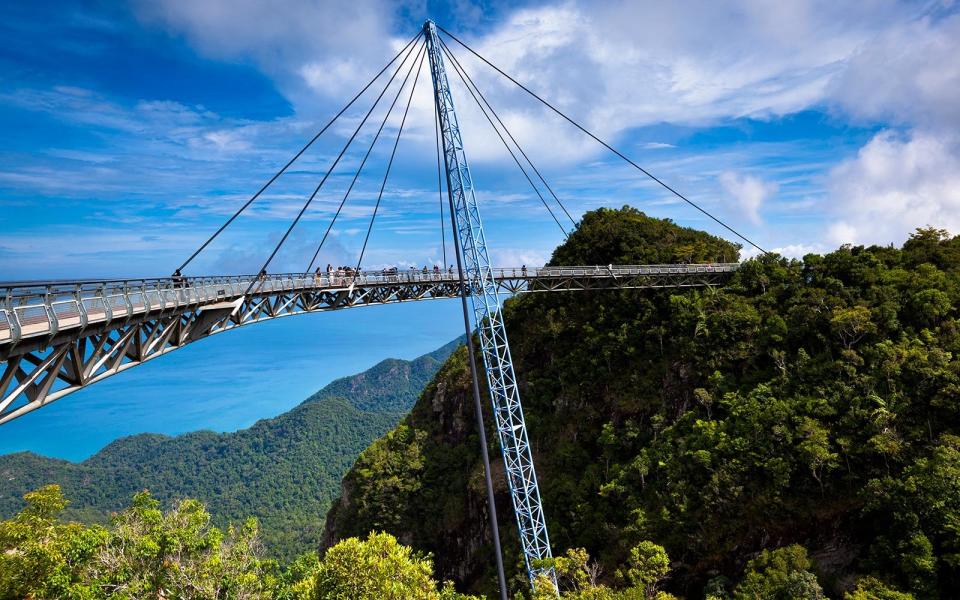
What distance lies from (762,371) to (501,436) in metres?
16.0

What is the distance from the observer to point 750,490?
78.0ft

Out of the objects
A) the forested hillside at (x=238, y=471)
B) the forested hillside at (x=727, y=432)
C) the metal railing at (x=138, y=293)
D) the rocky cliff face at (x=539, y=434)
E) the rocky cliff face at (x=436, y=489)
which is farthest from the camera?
the forested hillside at (x=238, y=471)

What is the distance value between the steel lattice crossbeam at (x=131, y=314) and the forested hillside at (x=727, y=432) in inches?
563

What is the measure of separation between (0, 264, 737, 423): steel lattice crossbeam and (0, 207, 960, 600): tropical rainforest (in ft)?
18.7

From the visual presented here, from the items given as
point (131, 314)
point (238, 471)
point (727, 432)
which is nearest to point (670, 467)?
point (727, 432)

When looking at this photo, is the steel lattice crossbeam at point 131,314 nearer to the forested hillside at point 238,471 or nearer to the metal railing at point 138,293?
the metal railing at point 138,293

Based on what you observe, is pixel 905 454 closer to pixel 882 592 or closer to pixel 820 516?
pixel 820 516

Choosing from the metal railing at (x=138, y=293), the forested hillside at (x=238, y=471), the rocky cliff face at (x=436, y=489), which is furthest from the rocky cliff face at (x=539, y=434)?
the forested hillside at (x=238, y=471)

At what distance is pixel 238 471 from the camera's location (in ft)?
428

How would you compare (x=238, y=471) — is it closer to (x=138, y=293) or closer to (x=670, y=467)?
(x=670, y=467)

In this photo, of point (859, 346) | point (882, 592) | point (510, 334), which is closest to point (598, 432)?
point (510, 334)

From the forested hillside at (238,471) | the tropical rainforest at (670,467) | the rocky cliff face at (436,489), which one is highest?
the tropical rainforest at (670,467)

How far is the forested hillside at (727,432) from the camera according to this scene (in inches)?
807

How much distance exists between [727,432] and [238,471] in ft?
442
